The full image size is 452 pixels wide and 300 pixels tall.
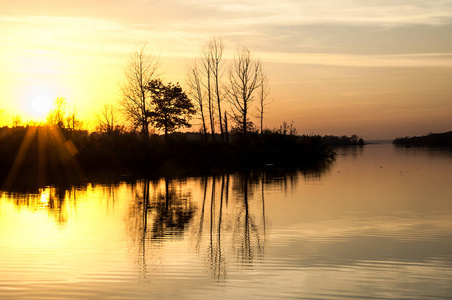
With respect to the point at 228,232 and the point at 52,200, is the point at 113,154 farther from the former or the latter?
the point at 228,232

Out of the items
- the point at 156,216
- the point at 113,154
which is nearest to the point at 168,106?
the point at 113,154

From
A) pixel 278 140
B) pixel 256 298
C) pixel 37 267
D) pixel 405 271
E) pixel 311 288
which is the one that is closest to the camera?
pixel 256 298

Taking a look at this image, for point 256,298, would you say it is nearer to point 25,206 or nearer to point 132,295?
point 132,295

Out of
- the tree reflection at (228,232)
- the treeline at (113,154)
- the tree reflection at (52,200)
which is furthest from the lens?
the treeline at (113,154)

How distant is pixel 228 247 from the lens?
12.8 metres

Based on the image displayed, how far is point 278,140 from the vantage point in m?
68.5

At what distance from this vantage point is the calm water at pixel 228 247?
930cm

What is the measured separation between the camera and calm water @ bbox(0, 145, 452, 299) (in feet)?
30.5

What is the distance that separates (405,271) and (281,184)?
20.4 m

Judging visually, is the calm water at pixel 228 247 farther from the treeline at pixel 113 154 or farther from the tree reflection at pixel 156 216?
the treeline at pixel 113 154

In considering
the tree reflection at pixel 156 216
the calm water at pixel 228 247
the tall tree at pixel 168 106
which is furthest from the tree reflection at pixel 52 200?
the tall tree at pixel 168 106

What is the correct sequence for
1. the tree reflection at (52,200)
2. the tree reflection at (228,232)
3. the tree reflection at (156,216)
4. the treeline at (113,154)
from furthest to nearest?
the treeline at (113,154), the tree reflection at (52,200), the tree reflection at (156,216), the tree reflection at (228,232)

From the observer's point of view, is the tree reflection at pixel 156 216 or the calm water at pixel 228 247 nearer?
the calm water at pixel 228 247

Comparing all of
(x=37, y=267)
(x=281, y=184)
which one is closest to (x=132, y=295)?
(x=37, y=267)
